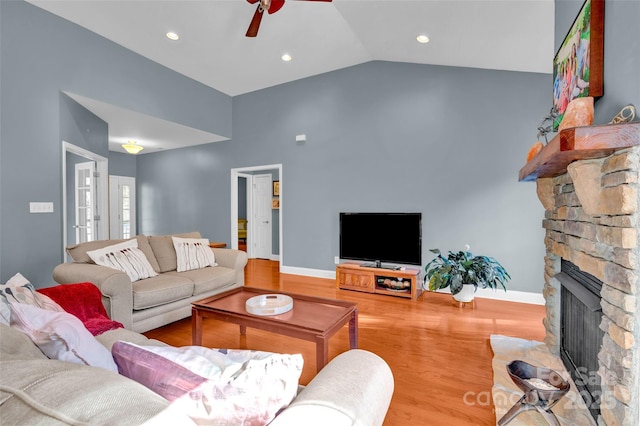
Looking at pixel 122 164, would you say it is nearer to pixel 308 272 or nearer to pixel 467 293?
pixel 308 272

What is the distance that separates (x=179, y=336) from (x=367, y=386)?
2.42m

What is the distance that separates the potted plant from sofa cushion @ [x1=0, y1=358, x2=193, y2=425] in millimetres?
3401

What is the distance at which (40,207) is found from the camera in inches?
139

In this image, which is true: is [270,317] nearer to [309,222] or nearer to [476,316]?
[476,316]

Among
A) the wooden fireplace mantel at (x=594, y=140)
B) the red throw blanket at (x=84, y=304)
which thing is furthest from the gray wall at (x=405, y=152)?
the red throw blanket at (x=84, y=304)

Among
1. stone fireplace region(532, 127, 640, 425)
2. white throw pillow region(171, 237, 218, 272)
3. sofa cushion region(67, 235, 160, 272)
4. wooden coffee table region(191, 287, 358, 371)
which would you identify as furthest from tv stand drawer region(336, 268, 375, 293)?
stone fireplace region(532, 127, 640, 425)

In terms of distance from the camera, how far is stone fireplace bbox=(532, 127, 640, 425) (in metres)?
1.24

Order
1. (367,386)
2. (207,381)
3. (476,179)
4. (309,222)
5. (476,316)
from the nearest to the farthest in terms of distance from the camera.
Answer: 1. (207,381)
2. (367,386)
3. (476,316)
4. (476,179)
5. (309,222)

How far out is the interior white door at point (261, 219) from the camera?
731cm

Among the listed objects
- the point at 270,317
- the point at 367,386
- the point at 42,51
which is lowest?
the point at 270,317

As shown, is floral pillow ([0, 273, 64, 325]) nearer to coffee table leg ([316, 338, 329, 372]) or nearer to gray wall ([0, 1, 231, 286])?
coffee table leg ([316, 338, 329, 372])

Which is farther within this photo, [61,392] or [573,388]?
[573,388]

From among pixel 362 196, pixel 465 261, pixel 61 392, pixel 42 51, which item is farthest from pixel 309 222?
pixel 61 392

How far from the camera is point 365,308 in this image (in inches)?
142
